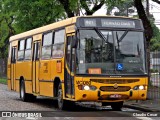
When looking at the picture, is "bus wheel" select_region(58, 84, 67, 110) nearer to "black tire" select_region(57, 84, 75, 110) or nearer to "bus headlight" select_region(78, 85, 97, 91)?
"black tire" select_region(57, 84, 75, 110)

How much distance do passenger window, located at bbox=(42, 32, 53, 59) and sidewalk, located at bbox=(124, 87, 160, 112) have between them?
3686 mm

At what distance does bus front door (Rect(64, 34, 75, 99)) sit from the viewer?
54.1 ft

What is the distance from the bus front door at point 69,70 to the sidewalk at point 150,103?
2871 millimetres

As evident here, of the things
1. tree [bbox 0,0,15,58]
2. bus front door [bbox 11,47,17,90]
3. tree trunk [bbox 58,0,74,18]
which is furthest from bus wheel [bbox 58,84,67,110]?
tree [bbox 0,0,15,58]

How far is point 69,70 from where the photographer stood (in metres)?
16.7

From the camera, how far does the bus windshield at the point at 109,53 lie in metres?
16.1

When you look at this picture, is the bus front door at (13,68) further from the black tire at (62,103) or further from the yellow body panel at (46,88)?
the black tire at (62,103)

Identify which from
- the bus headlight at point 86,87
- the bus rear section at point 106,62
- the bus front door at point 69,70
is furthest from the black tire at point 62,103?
the bus headlight at point 86,87

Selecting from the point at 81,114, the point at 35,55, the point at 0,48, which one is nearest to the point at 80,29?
the point at 81,114

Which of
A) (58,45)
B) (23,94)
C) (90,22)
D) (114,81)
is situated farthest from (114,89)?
(23,94)

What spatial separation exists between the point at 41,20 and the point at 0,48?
28155 millimetres

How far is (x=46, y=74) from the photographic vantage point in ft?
64.2

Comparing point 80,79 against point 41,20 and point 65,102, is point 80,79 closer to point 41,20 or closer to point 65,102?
point 65,102

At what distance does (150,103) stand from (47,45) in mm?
4687
